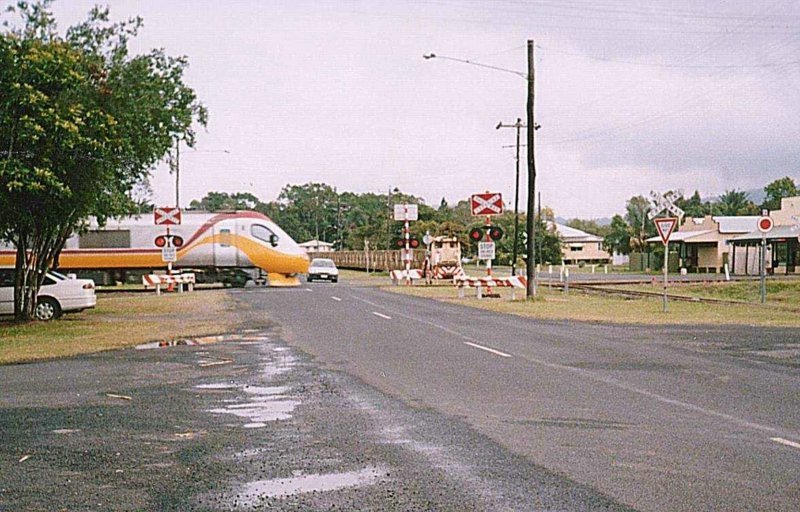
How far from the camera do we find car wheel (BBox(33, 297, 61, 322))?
2747cm

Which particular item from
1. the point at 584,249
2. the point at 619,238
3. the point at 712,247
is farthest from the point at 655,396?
the point at 584,249

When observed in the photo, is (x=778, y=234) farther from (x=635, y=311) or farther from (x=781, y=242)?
(x=635, y=311)

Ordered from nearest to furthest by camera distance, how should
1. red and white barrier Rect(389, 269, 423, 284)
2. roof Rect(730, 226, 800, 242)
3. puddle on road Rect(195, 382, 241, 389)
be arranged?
1. puddle on road Rect(195, 382, 241, 389)
2. red and white barrier Rect(389, 269, 423, 284)
3. roof Rect(730, 226, 800, 242)

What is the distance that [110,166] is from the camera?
80.4ft

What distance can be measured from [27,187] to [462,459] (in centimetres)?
1557

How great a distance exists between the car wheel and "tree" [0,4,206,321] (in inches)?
27.9

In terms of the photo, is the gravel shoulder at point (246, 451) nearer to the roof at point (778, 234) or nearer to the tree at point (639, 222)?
the roof at point (778, 234)

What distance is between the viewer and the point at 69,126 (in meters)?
21.2

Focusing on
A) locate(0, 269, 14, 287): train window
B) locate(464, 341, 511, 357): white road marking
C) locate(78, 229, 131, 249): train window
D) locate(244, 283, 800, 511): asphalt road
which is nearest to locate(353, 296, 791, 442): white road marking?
locate(244, 283, 800, 511): asphalt road

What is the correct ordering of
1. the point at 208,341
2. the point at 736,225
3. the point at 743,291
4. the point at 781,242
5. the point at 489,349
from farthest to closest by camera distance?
the point at 736,225, the point at 781,242, the point at 743,291, the point at 208,341, the point at 489,349

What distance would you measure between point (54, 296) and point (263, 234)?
23481mm

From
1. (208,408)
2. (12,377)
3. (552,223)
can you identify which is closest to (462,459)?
(208,408)

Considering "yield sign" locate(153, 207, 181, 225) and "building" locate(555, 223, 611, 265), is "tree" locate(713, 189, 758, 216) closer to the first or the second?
"building" locate(555, 223, 611, 265)

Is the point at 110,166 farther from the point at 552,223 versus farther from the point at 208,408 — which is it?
the point at 552,223
